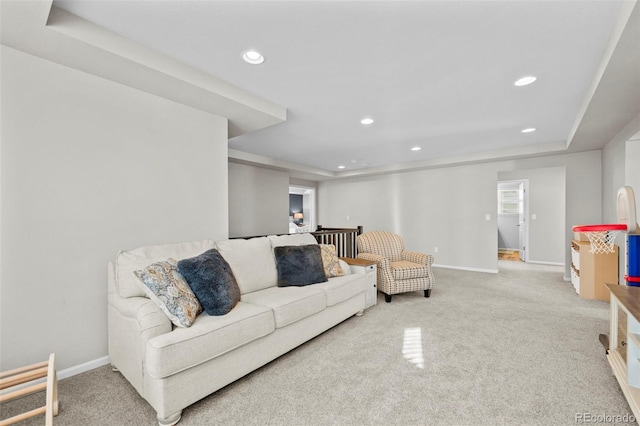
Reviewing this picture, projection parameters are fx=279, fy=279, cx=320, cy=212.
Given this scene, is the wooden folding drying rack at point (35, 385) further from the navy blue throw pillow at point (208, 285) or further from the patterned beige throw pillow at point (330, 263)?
the patterned beige throw pillow at point (330, 263)

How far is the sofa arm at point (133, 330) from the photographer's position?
166 centimetres

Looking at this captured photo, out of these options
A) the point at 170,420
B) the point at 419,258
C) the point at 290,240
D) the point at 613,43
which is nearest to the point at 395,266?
the point at 419,258

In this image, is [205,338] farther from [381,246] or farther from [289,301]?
[381,246]

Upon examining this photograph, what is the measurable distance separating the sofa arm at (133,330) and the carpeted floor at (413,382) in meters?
0.17

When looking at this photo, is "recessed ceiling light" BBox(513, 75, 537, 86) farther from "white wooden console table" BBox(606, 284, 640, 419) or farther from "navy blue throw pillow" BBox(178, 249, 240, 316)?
"navy blue throw pillow" BBox(178, 249, 240, 316)

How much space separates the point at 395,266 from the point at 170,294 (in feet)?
9.50

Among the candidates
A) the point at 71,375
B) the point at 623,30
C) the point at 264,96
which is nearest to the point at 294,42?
the point at 264,96

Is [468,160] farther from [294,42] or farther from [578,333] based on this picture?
[294,42]

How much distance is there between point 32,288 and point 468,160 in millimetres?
Result: 6225

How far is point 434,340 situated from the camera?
101 inches

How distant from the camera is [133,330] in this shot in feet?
5.75

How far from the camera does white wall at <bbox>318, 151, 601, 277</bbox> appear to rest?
469 cm

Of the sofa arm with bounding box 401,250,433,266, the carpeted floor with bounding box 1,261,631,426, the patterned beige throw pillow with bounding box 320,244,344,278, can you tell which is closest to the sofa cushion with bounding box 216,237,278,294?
the patterned beige throw pillow with bounding box 320,244,344,278

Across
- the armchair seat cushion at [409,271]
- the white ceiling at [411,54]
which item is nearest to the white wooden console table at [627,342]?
the white ceiling at [411,54]
